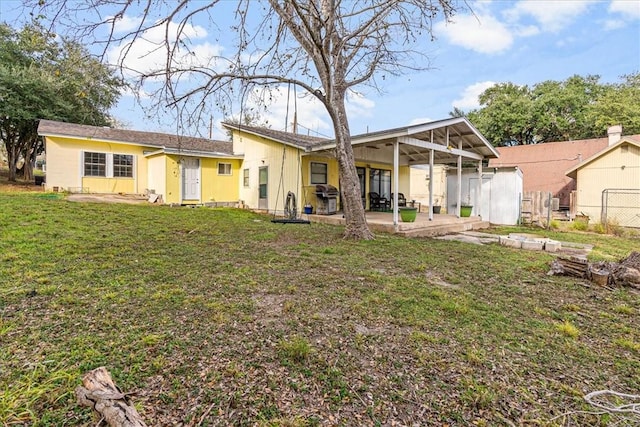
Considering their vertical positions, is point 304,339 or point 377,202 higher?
point 377,202

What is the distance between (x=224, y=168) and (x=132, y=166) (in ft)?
13.4

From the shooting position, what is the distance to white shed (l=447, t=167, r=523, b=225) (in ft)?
39.7

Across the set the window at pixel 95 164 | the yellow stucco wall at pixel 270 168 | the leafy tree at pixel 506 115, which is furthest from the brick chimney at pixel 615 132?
the window at pixel 95 164

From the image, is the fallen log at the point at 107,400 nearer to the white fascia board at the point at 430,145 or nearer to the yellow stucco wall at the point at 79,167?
the white fascia board at the point at 430,145

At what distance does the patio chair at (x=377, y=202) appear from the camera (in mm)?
13773

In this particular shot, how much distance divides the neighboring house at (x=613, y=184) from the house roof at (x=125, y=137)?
628 inches

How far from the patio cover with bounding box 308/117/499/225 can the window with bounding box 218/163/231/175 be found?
528 centimetres

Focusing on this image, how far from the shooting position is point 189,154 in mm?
12906

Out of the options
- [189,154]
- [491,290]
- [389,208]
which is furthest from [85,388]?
[389,208]

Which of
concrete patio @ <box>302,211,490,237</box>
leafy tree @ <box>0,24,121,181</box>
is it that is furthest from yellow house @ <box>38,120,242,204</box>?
concrete patio @ <box>302,211,490,237</box>

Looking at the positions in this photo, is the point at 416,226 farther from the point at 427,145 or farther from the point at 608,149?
the point at 608,149

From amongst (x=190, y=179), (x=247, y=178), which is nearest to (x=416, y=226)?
(x=247, y=178)

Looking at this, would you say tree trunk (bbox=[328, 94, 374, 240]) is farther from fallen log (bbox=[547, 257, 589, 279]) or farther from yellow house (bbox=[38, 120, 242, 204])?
yellow house (bbox=[38, 120, 242, 204])

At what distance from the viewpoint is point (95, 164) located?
13.5m
